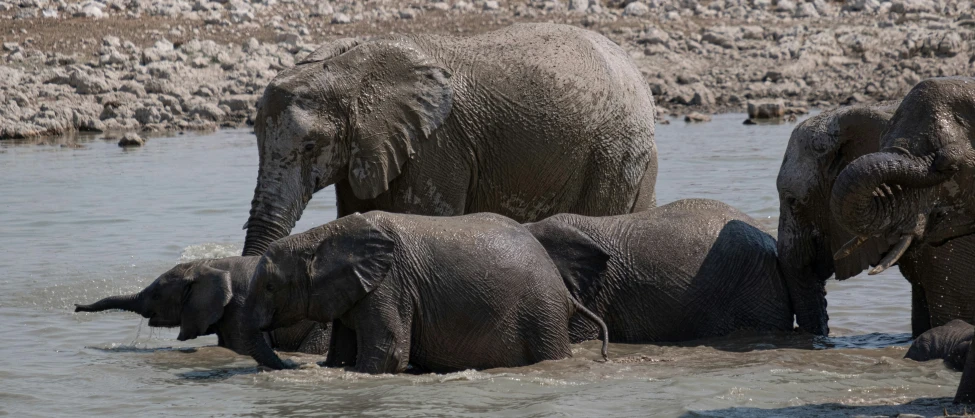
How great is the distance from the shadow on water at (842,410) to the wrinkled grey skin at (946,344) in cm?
67

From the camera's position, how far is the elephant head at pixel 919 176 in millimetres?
5941

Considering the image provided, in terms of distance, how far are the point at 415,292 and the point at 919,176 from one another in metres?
2.64

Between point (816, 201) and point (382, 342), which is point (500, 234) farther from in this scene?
point (816, 201)

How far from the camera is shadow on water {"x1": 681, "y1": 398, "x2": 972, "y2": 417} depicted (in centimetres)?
639

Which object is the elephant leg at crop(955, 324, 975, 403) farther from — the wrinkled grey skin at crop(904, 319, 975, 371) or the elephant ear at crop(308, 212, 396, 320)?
the elephant ear at crop(308, 212, 396, 320)

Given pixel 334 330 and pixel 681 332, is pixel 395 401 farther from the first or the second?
pixel 681 332

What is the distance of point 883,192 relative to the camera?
608 cm

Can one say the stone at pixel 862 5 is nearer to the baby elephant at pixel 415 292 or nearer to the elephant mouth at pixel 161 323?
the elephant mouth at pixel 161 323

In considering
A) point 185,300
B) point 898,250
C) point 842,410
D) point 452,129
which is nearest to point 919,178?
point 898,250

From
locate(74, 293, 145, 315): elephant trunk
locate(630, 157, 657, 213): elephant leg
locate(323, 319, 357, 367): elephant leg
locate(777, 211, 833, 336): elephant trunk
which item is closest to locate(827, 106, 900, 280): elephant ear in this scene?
locate(777, 211, 833, 336): elephant trunk

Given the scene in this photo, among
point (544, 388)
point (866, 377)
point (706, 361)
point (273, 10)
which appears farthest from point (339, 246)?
point (273, 10)

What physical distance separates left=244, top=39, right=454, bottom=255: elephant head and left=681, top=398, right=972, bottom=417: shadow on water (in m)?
2.70

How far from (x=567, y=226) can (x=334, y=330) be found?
142 centimetres

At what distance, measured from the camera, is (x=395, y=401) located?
7051 millimetres
